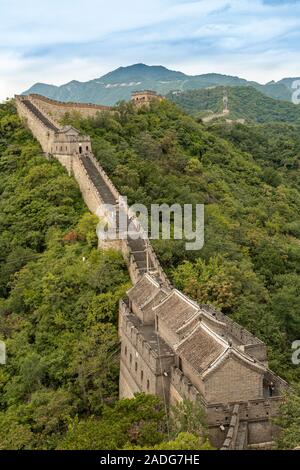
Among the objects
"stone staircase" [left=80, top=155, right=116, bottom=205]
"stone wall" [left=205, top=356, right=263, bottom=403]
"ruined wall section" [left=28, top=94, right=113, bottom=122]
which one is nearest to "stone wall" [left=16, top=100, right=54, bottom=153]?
"ruined wall section" [left=28, top=94, right=113, bottom=122]

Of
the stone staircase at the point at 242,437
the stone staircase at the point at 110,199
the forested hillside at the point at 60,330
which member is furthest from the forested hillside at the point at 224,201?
the stone staircase at the point at 242,437

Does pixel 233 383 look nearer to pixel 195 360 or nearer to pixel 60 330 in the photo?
pixel 195 360

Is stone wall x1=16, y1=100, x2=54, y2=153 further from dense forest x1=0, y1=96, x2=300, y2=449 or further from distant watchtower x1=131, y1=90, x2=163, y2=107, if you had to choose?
distant watchtower x1=131, y1=90, x2=163, y2=107

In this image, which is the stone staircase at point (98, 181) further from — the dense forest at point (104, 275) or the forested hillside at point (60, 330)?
the forested hillside at point (60, 330)

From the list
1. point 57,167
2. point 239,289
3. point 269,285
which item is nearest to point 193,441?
point 239,289

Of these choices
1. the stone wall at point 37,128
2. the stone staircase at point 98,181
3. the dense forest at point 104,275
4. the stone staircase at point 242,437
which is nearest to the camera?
the stone staircase at point 242,437

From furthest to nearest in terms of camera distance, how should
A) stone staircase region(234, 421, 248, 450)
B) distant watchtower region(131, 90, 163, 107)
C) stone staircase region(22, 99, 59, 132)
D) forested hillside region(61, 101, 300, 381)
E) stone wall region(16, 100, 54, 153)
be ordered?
distant watchtower region(131, 90, 163, 107)
stone staircase region(22, 99, 59, 132)
stone wall region(16, 100, 54, 153)
forested hillside region(61, 101, 300, 381)
stone staircase region(234, 421, 248, 450)

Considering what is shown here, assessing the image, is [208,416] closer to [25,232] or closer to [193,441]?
[193,441]
